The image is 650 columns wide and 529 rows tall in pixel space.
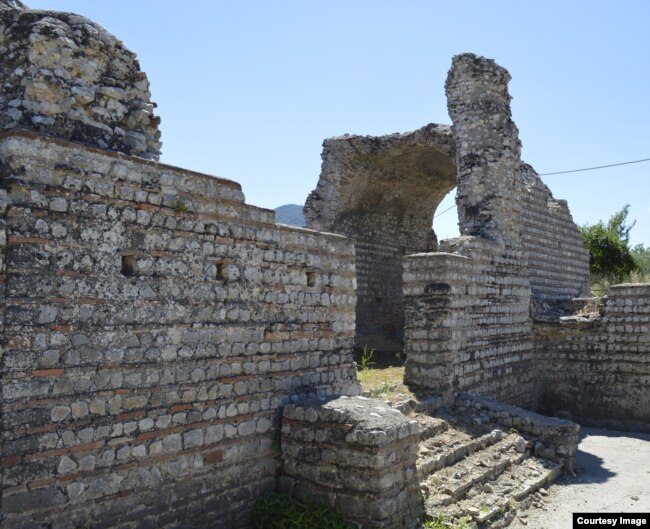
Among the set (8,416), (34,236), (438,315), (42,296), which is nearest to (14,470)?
(8,416)

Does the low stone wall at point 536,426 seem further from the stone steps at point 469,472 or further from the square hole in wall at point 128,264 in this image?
the square hole in wall at point 128,264

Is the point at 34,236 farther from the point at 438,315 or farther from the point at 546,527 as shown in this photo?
the point at 438,315

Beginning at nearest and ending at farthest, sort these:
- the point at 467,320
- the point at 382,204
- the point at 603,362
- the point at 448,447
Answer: the point at 448,447, the point at 467,320, the point at 603,362, the point at 382,204

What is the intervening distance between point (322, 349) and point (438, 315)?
3.05 meters

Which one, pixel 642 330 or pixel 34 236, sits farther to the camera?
pixel 642 330

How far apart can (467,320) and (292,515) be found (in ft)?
16.4

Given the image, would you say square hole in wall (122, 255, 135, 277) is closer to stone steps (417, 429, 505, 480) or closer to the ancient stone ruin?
the ancient stone ruin

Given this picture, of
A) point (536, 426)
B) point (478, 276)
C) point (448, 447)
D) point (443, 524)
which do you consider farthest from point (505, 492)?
point (478, 276)

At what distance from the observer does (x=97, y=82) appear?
4.86m

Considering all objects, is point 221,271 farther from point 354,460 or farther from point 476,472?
point 476,472

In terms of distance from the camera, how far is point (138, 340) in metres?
4.72

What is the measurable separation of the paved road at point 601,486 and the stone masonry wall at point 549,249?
10.1 ft

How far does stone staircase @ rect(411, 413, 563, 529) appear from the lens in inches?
239

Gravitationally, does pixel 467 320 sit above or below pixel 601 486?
above
